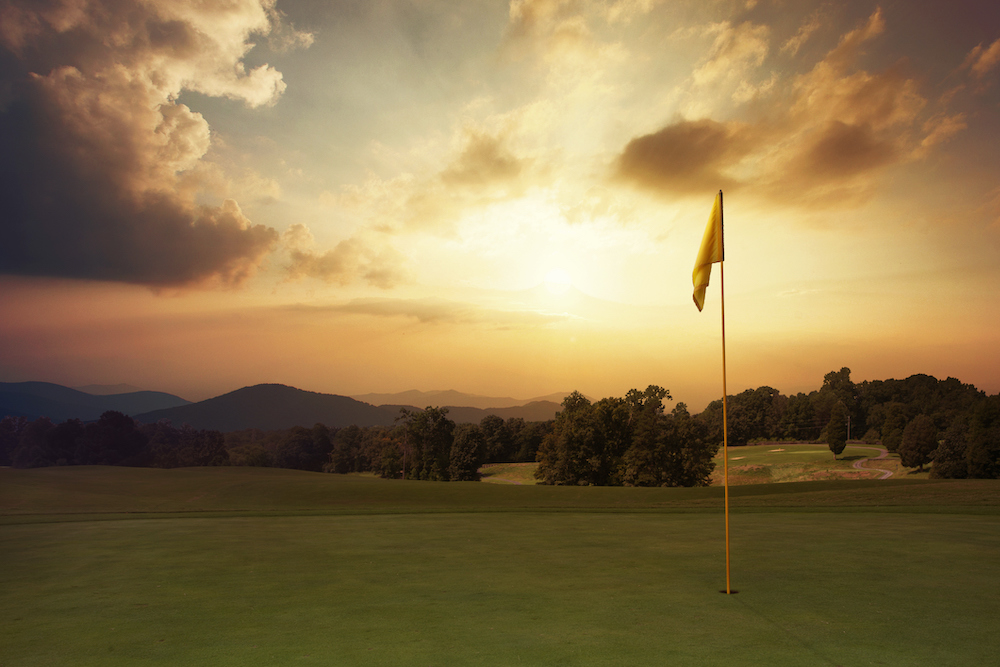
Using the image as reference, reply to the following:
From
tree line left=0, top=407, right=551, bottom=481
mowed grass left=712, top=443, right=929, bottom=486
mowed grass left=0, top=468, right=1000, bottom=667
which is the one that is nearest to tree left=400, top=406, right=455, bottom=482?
tree line left=0, top=407, right=551, bottom=481

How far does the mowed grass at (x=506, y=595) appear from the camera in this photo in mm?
5367

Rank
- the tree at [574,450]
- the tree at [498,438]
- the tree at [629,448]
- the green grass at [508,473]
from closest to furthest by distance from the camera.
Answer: the tree at [629,448], the tree at [574,450], the green grass at [508,473], the tree at [498,438]

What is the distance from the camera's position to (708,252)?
30.5 ft

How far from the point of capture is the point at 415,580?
855 centimetres

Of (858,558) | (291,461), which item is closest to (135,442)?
(291,461)

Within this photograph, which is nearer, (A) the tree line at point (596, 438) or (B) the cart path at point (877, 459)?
(A) the tree line at point (596, 438)

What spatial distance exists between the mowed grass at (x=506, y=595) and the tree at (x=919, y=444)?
66917mm

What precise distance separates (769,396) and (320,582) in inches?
6187

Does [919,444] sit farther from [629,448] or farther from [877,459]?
[629,448]

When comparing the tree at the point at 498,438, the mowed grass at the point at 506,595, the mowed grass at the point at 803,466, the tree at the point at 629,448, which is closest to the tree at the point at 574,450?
the tree at the point at 629,448

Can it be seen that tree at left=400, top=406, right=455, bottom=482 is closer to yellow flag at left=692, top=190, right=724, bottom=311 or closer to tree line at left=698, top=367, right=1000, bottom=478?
tree line at left=698, top=367, right=1000, bottom=478

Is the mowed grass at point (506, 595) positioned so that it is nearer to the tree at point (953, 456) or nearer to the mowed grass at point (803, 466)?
the tree at point (953, 456)

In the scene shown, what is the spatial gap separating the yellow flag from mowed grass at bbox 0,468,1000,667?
4.37 m

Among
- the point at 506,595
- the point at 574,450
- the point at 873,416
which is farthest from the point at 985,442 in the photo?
the point at 873,416
